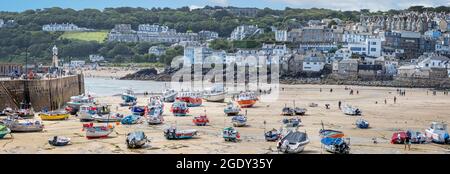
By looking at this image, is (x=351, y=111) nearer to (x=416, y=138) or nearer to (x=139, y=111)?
(x=139, y=111)

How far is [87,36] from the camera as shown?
5492 inches

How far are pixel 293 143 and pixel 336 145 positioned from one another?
49.9 inches

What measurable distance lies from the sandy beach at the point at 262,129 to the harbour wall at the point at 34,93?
3616mm

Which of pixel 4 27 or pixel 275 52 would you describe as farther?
pixel 4 27

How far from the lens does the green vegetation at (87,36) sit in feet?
443

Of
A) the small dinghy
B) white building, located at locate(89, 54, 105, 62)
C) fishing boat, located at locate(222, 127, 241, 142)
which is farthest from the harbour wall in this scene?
white building, located at locate(89, 54, 105, 62)

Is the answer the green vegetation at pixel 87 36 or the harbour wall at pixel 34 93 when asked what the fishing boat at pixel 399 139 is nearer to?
the harbour wall at pixel 34 93

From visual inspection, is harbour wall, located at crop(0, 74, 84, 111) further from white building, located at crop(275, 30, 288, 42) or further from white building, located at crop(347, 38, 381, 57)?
white building, located at crop(275, 30, 288, 42)

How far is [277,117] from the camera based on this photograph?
3186cm
